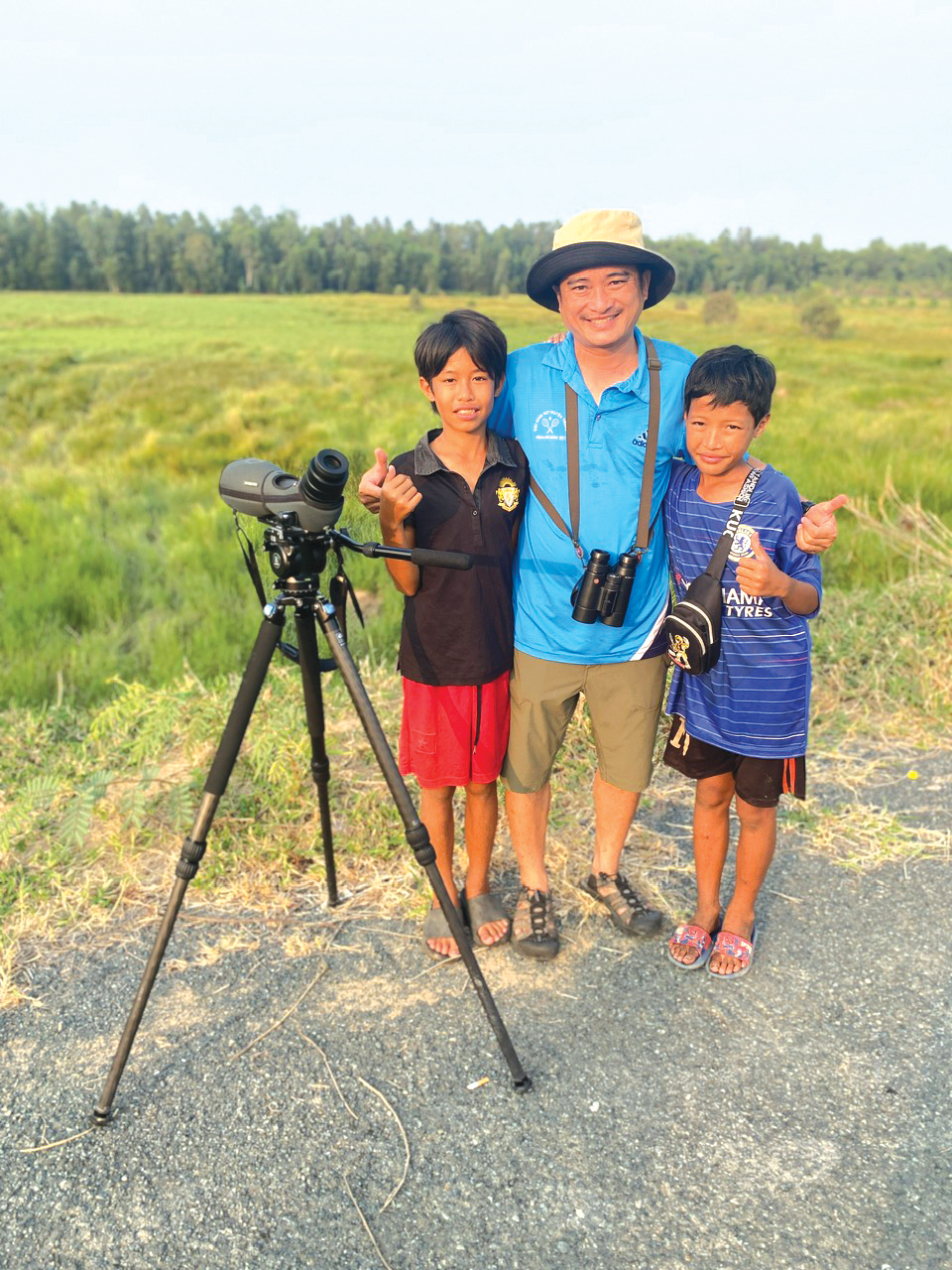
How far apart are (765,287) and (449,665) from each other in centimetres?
9976

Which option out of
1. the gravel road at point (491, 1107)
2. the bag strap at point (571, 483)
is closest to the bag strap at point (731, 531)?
the bag strap at point (571, 483)

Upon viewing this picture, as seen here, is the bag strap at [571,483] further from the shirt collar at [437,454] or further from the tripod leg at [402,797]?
the tripod leg at [402,797]

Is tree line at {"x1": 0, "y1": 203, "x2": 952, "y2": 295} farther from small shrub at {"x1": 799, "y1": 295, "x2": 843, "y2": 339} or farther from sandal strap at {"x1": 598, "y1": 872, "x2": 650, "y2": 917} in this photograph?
sandal strap at {"x1": 598, "y1": 872, "x2": 650, "y2": 917}

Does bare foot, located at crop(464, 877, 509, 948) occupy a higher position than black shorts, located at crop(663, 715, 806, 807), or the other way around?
black shorts, located at crop(663, 715, 806, 807)

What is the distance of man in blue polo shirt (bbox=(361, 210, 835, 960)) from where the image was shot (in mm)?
2793

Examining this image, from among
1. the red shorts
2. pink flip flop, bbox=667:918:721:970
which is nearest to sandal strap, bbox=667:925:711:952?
pink flip flop, bbox=667:918:721:970

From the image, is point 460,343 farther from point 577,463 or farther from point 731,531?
point 731,531

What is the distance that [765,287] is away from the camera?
91438 mm

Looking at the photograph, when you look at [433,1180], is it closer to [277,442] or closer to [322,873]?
[322,873]

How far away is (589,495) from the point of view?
285 cm

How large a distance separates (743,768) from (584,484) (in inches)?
41.7

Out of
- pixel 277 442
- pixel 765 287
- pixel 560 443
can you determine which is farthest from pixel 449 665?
pixel 765 287

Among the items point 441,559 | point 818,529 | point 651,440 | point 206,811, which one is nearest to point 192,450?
point 651,440

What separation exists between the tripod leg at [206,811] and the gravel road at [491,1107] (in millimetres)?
280
